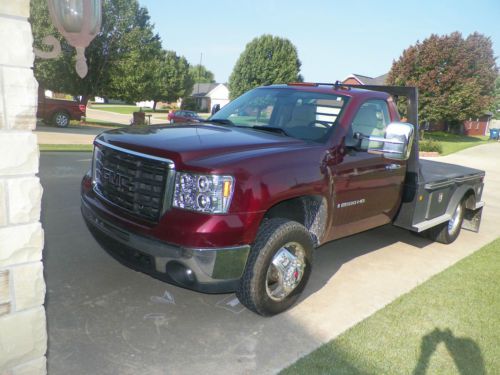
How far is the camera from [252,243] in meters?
3.24

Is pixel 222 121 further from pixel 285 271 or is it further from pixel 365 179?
pixel 285 271

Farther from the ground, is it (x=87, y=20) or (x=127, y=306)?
(x=87, y=20)

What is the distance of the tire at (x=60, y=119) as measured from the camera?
66.6 feet

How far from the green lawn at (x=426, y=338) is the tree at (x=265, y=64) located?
54.6 m

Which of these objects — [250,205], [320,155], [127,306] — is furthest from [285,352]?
[320,155]

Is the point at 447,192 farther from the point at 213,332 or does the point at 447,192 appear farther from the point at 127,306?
the point at 127,306

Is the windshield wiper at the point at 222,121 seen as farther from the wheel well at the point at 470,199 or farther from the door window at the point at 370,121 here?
the wheel well at the point at 470,199

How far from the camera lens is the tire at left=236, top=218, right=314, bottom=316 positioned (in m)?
3.27

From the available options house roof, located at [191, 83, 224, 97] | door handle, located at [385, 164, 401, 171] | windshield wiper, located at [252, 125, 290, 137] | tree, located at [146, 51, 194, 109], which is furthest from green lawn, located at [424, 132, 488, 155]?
house roof, located at [191, 83, 224, 97]

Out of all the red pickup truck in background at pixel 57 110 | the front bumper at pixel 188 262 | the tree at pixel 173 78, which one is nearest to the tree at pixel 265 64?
the tree at pixel 173 78

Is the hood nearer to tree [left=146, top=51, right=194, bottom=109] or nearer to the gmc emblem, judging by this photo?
the gmc emblem

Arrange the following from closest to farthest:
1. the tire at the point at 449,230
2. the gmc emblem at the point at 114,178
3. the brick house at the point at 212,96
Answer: the gmc emblem at the point at 114,178
the tire at the point at 449,230
the brick house at the point at 212,96

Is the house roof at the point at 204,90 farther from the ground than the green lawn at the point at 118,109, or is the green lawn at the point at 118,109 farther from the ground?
the house roof at the point at 204,90

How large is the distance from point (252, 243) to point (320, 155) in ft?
3.36
